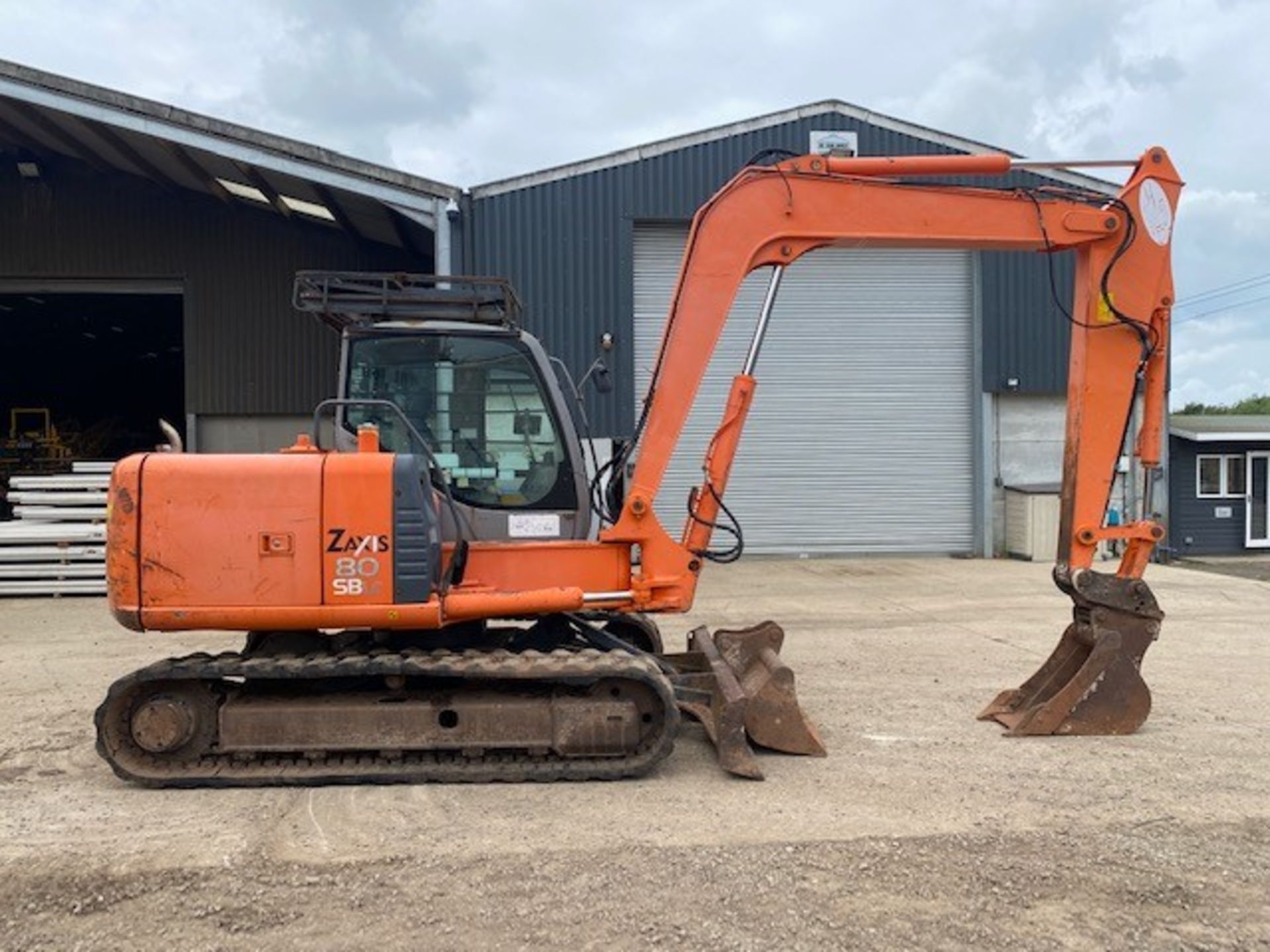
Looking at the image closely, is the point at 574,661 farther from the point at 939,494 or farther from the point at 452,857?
the point at 939,494

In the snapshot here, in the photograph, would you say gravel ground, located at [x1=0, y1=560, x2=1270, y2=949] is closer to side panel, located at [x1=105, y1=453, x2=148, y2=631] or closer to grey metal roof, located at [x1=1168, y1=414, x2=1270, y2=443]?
side panel, located at [x1=105, y1=453, x2=148, y2=631]

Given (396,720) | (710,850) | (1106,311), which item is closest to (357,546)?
(396,720)

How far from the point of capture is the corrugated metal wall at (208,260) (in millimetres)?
16984

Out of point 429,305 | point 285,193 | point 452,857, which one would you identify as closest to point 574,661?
point 452,857

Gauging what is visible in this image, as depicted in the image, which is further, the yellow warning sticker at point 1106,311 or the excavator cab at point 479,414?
the yellow warning sticker at point 1106,311

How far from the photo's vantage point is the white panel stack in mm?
12711

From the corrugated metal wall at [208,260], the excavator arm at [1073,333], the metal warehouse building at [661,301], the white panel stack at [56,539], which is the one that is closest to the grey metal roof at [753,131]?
the metal warehouse building at [661,301]

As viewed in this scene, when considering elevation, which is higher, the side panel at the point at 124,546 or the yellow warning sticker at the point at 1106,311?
the yellow warning sticker at the point at 1106,311

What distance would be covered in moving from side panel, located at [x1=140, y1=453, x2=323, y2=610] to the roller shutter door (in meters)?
12.1

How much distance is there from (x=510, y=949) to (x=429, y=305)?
382cm

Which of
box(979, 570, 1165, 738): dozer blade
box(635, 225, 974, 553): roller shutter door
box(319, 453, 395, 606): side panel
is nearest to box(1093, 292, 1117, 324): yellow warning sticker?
box(979, 570, 1165, 738): dozer blade

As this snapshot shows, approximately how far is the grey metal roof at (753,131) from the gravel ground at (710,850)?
11.1 m

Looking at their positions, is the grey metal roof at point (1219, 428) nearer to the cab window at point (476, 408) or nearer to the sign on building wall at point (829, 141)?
the sign on building wall at point (829, 141)

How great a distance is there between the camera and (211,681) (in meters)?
5.00
